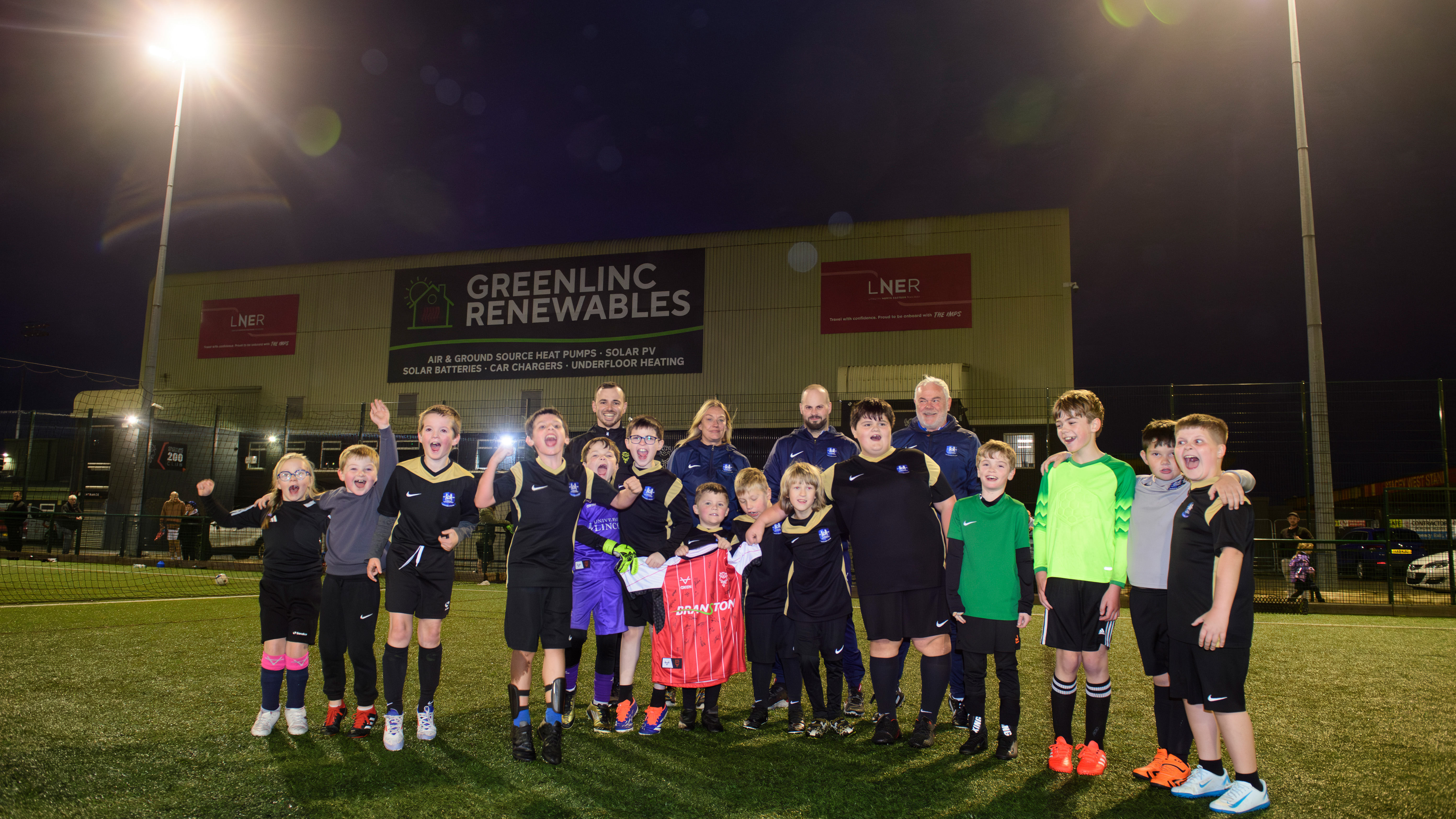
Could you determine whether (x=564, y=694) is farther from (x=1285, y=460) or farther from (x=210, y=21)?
(x=210, y=21)

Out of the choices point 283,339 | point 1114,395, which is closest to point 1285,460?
point 1114,395

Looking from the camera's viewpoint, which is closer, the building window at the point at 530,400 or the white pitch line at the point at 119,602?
the white pitch line at the point at 119,602

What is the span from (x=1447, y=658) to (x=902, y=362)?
1496cm

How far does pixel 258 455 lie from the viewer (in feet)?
75.6

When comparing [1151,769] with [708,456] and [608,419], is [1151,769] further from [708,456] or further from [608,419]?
[608,419]

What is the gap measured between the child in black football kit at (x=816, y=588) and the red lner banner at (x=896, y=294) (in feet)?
57.6

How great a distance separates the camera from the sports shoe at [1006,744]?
356 centimetres

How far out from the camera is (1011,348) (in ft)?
65.8

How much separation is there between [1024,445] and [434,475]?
16.6 metres

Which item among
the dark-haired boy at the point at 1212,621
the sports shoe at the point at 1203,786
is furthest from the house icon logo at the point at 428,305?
the sports shoe at the point at 1203,786

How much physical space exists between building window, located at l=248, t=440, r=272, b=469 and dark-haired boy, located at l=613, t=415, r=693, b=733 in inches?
898

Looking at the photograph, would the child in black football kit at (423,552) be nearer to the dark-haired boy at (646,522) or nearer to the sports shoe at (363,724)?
the sports shoe at (363,724)

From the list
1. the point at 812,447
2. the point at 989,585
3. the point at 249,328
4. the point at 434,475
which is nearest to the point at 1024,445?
the point at 812,447

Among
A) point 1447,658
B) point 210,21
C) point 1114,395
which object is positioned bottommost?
point 1447,658
